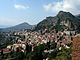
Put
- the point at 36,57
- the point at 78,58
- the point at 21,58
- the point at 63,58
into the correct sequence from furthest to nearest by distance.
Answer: the point at 21,58 → the point at 36,57 → the point at 63,58 → the point at 78,58

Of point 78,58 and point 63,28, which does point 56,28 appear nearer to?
point 63,28

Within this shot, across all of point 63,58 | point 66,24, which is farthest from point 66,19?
point 63,58

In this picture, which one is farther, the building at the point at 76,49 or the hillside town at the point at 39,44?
the hillside town at the point at 39,44

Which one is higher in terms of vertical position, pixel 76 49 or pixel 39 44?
pixel 76 49

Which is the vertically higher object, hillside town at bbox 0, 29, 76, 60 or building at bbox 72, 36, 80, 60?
building at bbox 72, 36, 80, 60

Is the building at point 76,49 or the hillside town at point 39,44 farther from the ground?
the building at point 76,49

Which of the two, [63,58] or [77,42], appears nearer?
[77,42]

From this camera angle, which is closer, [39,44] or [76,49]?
[76,49]

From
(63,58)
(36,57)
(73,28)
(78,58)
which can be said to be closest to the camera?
(78,58)

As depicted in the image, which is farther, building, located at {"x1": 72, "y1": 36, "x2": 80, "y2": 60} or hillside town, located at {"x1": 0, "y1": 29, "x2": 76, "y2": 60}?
hillside town, located at {"x1": 0, "y1": 29, "x2": 76, "y2": 60}

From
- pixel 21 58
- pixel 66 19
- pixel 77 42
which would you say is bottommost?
pixel 21 58

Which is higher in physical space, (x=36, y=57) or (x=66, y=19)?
(x=66, y=19)
